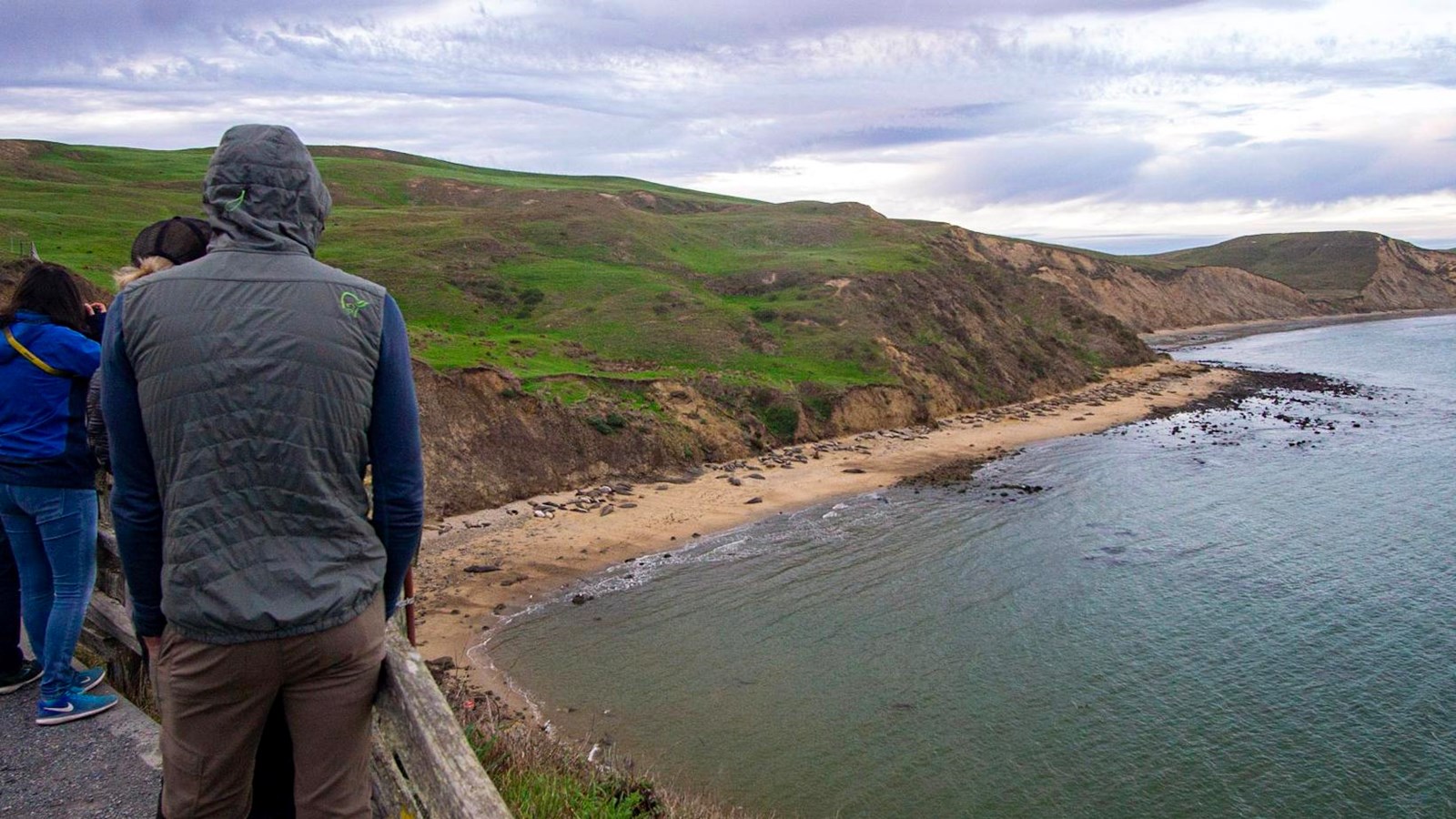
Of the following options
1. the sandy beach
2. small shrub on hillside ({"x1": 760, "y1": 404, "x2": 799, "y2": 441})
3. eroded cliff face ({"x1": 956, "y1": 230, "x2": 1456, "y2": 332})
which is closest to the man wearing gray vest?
the sandy beach

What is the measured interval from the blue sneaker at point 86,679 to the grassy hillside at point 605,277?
18617 mm

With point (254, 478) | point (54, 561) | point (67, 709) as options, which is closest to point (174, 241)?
point (254, 478)

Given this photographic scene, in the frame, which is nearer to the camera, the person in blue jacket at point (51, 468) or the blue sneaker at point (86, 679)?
the person in blue jacket at point (51, 468)

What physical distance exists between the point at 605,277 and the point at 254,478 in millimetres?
36607

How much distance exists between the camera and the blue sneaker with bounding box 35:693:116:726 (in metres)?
5.14

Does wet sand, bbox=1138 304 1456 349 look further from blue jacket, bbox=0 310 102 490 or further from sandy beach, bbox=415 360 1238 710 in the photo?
blue jacket, bbox=0 310 102 490

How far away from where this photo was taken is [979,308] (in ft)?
150

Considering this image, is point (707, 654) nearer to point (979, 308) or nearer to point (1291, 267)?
point (979, 308)

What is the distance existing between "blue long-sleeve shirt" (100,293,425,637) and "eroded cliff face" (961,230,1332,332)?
7092 centimetres

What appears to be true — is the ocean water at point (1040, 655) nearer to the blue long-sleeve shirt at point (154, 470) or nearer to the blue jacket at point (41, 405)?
the blue jacket at point (41, 405)

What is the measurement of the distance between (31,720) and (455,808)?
3852mm

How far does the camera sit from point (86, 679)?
538 centimetres

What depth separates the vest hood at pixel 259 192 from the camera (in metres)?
2.72

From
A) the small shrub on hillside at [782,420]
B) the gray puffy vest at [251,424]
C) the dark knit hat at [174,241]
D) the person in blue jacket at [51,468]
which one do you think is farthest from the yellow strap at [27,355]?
the small shrub on hillside at [782,420]
